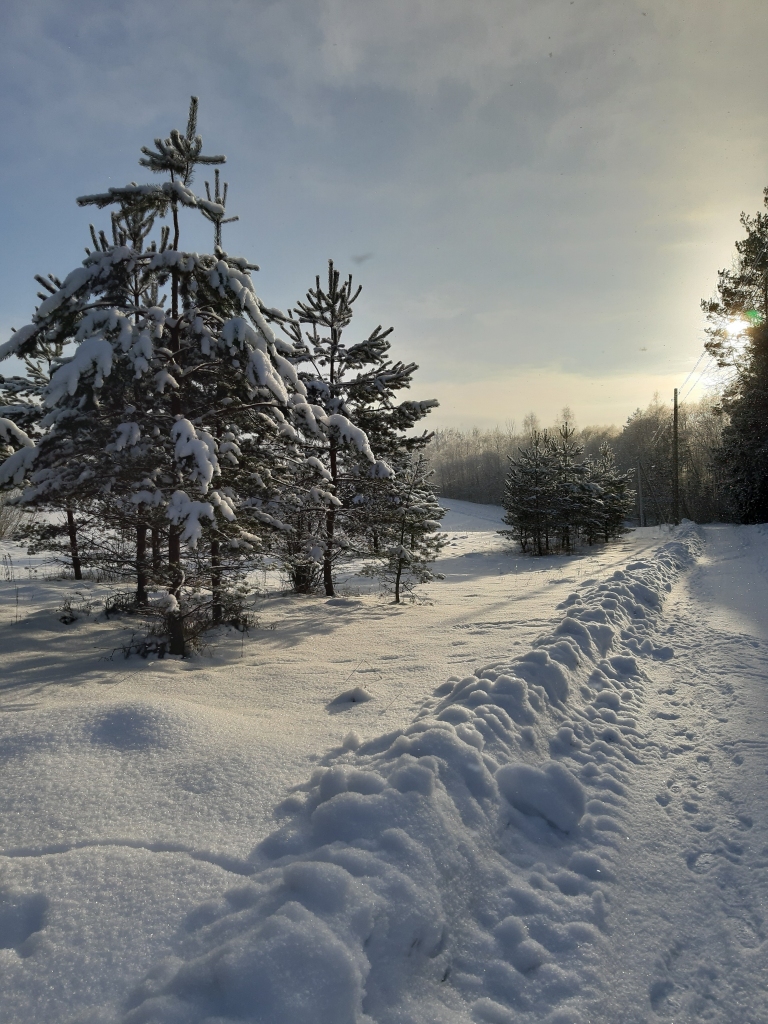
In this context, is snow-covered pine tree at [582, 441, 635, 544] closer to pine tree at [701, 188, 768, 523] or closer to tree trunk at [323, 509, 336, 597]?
pine tree at [701, 188, 768, 523]

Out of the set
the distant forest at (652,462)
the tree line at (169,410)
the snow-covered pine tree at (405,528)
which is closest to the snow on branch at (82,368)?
the tree line at (169,410)

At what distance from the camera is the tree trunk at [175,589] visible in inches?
230

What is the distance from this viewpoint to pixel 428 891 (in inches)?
80.0

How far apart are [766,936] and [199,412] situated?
686 cm

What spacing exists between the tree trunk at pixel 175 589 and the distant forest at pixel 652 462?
15.9 meters

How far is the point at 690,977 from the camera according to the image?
74.5 inches

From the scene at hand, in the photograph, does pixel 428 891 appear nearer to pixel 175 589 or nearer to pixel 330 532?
pixel 175 589

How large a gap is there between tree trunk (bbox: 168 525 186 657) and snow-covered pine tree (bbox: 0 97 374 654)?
0.02 meters

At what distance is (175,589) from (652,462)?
57157 mm

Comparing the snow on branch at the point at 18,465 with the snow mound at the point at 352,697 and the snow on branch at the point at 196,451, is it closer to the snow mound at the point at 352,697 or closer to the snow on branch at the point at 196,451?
the snow on branch at the point at 196,451

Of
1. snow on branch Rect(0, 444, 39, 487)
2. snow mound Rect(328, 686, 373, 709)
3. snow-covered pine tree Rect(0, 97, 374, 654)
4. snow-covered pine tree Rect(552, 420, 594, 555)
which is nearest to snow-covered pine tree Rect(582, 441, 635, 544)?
snow-covered pine tree Rect(552, 420, 594, 555)

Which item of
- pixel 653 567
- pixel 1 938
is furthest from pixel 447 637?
pixel 653 567

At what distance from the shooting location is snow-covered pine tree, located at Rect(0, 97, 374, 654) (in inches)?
201

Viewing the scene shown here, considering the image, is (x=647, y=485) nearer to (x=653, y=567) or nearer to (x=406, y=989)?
(x=653, y=567)
